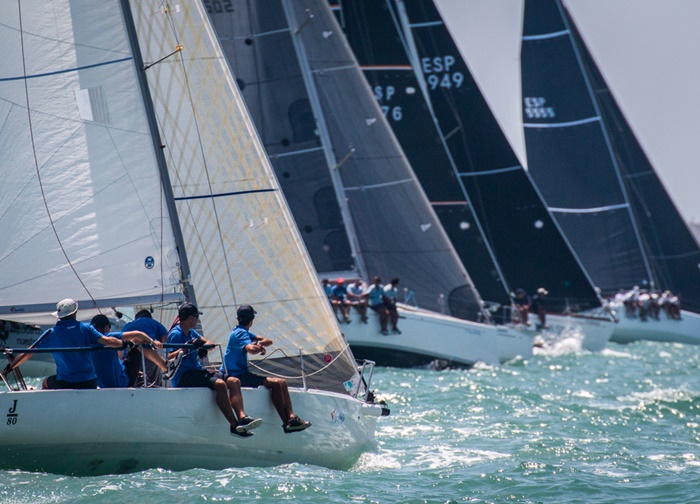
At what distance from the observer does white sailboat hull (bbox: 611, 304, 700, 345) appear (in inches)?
1216

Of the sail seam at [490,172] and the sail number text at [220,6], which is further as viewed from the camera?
the sail seam at [490,172]

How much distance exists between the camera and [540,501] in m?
8.00

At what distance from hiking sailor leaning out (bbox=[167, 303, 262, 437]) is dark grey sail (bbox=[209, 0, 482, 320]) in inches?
432

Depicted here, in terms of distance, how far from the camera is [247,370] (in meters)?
8.66

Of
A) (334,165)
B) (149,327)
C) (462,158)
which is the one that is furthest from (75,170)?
(462,158)

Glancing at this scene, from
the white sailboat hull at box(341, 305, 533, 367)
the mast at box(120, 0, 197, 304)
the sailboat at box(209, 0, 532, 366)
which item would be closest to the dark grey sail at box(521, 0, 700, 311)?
the sailboat at box(209, 0, 532, 366)

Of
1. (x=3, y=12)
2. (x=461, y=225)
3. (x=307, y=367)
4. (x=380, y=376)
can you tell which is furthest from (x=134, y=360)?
(x=461, y=225)

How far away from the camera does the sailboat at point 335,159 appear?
63.9ft

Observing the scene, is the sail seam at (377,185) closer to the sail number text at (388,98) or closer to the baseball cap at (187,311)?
the sail number text at (388,98)

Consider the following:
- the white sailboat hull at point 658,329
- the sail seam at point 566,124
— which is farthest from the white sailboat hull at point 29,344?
the sail seam at point 566,124

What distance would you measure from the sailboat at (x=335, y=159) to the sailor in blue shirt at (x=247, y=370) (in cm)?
1087

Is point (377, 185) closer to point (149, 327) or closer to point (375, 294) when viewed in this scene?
point (375, 294)

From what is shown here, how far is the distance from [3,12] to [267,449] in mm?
4121

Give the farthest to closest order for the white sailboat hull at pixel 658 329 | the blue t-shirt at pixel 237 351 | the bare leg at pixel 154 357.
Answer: the white sailboat hull at pixel 658 329, the blue t-shirt at pixel 237 351, the bare leg at pixel 154 357
